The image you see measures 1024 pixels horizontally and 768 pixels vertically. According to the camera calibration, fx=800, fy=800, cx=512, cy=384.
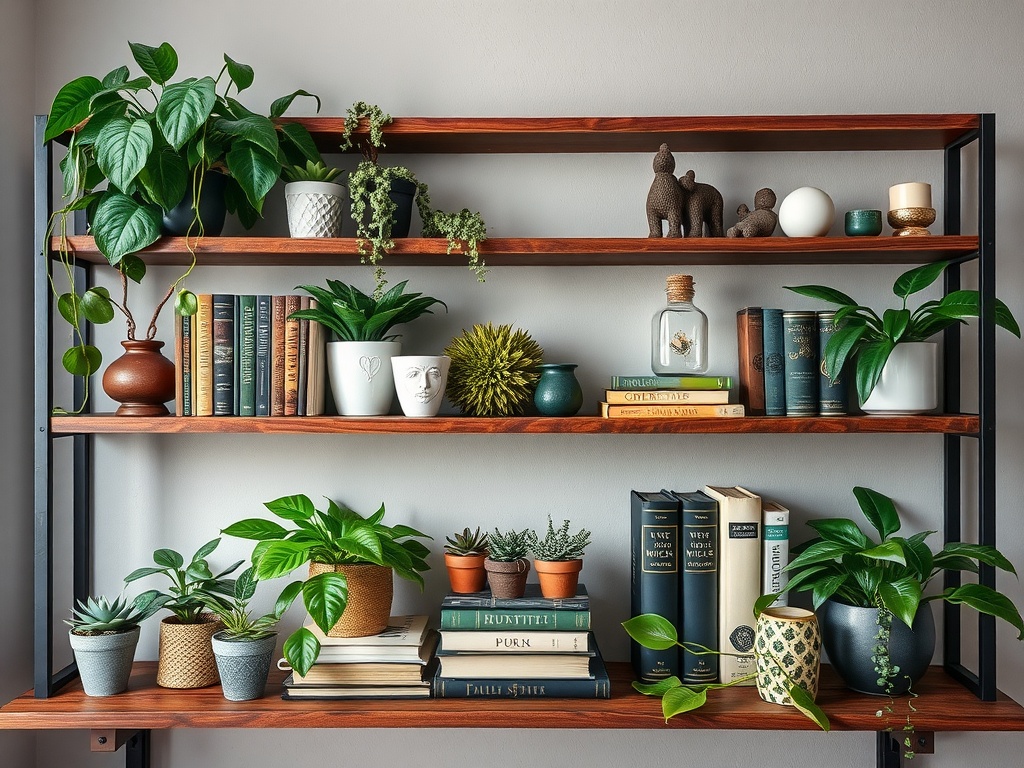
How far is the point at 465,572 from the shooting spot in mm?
1476

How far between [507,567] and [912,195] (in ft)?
3.30

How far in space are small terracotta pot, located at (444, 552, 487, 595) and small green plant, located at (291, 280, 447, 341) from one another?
44 cm

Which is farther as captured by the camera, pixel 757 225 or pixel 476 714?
pixel 757 225

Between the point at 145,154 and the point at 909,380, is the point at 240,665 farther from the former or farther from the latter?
the point at 909,380

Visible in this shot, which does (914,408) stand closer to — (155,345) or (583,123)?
(583,123)

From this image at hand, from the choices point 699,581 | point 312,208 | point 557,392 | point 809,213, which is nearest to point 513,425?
point 557,392

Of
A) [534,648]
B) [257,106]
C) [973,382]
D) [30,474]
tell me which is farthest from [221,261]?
[973,382]

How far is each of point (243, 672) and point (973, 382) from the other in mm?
1495

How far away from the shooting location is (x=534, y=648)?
1.39 metres

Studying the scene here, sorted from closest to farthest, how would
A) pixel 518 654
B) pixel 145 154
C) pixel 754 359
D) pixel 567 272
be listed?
pixel 145 154 → pixel 518 654 → pixel 754 359 → pixel 567 272

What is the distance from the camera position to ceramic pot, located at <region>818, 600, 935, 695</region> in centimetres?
137

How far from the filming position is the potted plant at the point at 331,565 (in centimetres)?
130

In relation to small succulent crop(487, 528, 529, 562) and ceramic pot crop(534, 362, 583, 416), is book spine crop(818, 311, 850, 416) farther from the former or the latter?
small succulent crop(487, 528, 529, 562)

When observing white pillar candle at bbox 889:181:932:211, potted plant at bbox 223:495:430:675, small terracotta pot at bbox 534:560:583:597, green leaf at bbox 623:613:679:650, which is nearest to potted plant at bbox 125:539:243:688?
potted plant at bbox 223:495:430:675
